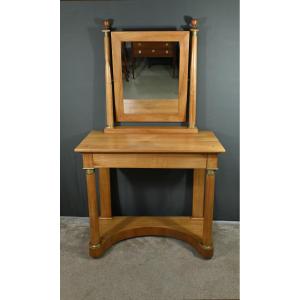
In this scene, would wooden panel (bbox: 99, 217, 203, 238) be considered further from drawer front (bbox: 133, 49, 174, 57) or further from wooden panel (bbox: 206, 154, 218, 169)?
drawer front (bbox: 133, 49, 174, 57)

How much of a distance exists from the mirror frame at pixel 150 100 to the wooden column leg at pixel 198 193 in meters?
0.38

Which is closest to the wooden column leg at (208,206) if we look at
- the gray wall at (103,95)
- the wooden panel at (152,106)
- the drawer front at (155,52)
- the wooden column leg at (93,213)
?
the gray wall at (103,95)

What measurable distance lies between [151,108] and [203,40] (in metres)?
0.55

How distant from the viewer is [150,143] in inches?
77.4

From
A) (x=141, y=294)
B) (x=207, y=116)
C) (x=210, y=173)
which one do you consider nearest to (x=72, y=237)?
(x=141, y=294)

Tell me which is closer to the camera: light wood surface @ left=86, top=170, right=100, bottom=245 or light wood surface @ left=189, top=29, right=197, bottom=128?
light wood surface @ left=86, top=170, right=100, bottom=245

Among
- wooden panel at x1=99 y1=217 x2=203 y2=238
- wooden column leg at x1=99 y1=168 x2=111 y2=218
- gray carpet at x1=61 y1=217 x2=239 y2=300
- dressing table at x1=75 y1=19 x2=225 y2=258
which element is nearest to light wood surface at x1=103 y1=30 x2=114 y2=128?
dressing table at x1=75 y1=19 x2=225 y2=258

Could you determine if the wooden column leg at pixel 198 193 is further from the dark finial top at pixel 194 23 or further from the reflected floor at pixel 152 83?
the dark finial top at pixel 194 23

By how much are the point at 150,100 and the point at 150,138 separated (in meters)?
0.28

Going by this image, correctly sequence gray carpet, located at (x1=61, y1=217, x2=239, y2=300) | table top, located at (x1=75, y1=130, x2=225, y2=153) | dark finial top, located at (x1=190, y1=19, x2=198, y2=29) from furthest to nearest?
dark finial top, located at (x1=190, y1=19, x2=198, y2=29) < table top, located at (x1=75, y1=130, x2=225, y2=153) < gray carpet, located at (x1=61, y1=217, x2=239, y2=300)

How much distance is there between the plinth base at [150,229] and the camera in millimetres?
2135

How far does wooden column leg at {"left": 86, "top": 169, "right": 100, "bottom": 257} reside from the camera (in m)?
1.95

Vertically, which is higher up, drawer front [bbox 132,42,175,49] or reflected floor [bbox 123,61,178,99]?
drawer front [bbox 132,42,175,49]

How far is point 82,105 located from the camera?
7.61 ft
